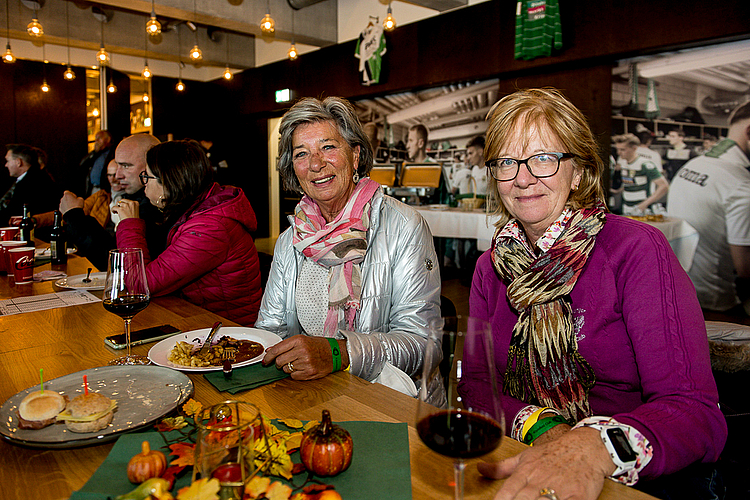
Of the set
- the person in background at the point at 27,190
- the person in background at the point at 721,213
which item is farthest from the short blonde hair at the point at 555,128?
the person in background at the point at 27,190

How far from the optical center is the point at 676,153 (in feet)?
16.4

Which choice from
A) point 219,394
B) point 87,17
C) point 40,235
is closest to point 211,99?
point 87,17

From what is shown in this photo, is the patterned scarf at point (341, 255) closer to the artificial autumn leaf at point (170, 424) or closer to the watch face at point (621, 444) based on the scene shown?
the artificial autumn leaf at point (170, 424)

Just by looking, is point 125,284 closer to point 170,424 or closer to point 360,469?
point 170,424

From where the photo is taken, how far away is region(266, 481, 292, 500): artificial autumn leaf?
0.69m

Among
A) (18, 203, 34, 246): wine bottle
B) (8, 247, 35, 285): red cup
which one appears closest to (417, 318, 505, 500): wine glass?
(8, 247, 35, 285): red cup

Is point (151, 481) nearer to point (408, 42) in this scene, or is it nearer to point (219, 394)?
point (219, 394)

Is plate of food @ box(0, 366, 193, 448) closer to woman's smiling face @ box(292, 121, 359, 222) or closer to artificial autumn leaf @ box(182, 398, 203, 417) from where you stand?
artificial autumn leaf @ box(182, 398, 203, 417)

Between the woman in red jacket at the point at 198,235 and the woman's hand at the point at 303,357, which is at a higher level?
the woman in red jacket at the point at 198,235

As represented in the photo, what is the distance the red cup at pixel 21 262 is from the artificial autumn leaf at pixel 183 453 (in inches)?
81.9

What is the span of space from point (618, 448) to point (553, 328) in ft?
1.52

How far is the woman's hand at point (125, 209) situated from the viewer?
2.74 metres

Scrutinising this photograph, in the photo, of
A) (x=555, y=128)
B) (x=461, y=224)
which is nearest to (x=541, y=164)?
(x=555, y=128)

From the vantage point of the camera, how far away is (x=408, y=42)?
7.14 m
